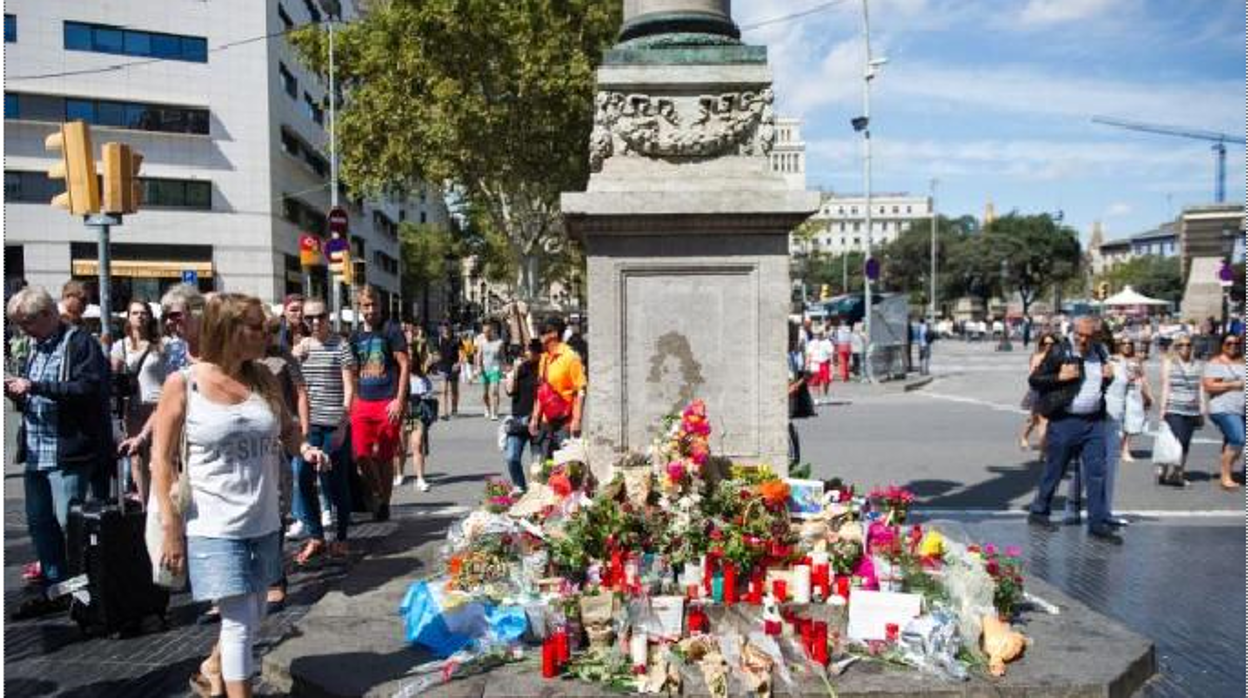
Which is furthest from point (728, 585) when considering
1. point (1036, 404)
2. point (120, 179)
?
point (120, 179)

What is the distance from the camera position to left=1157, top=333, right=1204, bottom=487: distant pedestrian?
427 inches

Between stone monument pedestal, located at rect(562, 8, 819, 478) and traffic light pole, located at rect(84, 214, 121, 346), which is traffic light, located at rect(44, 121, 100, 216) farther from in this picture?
stone monument pedestal, located at rect(562, 8, 819, 478)

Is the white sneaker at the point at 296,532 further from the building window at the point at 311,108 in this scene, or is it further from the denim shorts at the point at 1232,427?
the building window at the point at 311,108

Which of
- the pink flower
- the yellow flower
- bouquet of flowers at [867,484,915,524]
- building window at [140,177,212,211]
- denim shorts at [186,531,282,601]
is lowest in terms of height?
the yellow flower

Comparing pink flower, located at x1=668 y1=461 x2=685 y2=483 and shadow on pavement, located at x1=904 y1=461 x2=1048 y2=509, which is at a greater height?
pink flower, located at x1=668 y1=461 x2=685 y2=483

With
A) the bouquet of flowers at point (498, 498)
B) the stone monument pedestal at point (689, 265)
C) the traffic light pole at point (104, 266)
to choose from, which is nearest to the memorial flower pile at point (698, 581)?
the bouquet of flowers at point (498, 498)

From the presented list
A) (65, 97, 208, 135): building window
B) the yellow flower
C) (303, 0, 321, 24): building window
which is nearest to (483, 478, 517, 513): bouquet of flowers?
the yellow flower

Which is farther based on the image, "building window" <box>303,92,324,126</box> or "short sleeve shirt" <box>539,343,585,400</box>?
"building window" <box>303,92,324,126</box>

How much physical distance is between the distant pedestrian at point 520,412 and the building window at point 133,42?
31.8m

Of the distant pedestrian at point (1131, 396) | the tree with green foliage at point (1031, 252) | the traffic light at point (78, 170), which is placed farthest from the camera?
the tree with green foliage at point (1031, 252)

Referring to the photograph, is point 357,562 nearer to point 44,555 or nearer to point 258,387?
point 44,555

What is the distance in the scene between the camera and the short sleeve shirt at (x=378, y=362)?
805cm

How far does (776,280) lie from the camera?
596 cm

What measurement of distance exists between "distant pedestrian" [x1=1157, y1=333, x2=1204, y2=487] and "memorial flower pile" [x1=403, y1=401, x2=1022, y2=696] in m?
6.64
